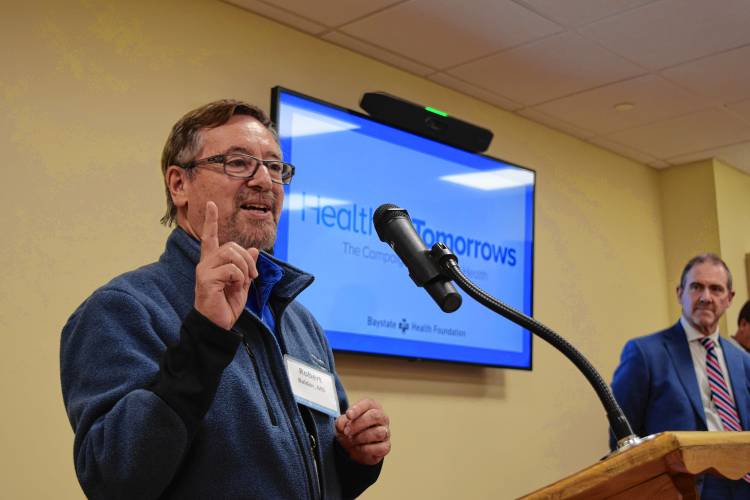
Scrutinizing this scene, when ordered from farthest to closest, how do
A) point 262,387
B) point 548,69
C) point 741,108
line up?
point 741,108, point 548,69, point 262,387

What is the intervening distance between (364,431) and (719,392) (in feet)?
7.12

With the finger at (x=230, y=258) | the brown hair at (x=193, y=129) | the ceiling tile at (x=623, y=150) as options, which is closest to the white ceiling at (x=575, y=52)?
the ceiling tile at (x=623, y=150)

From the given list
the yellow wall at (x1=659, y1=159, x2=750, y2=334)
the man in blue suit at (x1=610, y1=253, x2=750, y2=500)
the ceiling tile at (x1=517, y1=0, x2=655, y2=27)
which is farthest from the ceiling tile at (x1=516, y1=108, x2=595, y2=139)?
the man in blue suit at (x1=610, y1=253, x2=750, y2=500)

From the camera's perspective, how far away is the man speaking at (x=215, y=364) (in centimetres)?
123

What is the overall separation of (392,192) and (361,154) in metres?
0.23

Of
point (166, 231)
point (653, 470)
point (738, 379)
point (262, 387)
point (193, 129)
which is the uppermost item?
point (166, 231)

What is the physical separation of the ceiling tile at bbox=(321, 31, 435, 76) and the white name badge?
7.79 feet

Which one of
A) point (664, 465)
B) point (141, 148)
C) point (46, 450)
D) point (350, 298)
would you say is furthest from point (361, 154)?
point (664, 465)

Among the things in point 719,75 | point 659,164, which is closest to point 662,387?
point 719,75

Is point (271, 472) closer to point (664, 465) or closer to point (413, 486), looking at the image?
point (664, 465)

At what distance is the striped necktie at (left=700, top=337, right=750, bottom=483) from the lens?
3.22m

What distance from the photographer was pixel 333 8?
351 cm

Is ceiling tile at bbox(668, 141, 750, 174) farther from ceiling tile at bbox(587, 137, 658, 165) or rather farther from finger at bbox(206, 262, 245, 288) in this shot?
finger at bbox(206, 262, 245, 288)

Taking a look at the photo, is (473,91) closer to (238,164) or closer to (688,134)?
(688,134)
